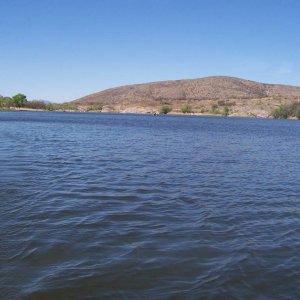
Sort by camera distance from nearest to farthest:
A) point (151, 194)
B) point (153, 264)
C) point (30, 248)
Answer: point (153, 264) → point (30, 248) → point (151, 194)

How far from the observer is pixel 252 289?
26.7 ft

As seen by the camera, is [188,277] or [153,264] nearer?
[188,277]

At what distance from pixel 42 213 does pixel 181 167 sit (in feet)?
44.0

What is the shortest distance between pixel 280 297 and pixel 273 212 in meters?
6.79

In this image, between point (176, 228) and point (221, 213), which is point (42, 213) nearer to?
point (176, 228)

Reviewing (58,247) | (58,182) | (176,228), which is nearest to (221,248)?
(176,228)

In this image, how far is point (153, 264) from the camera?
30.1ft

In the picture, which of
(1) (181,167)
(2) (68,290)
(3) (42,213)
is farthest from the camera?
(1) (181,167)

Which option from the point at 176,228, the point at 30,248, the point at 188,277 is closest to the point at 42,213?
the point at 30,248

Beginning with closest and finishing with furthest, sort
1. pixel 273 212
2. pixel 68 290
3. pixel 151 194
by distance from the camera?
pixel 68 290, pixel 273 212, pixel 151 194

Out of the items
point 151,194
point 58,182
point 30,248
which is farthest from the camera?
point 58,182

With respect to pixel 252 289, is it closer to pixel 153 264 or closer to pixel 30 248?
pixel 153 264

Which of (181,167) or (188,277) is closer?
(188,277)

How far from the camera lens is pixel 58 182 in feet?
61.5
